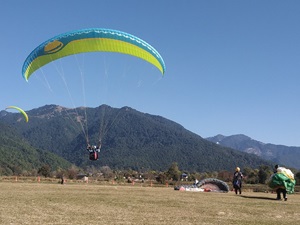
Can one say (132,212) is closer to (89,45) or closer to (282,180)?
(282,180)

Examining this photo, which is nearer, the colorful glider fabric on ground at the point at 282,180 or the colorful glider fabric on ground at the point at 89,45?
the colorful glider fabric on ground at the point at 282,180

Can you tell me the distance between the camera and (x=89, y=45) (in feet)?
81.8

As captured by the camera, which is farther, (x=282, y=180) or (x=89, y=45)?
(x=89, y=45)

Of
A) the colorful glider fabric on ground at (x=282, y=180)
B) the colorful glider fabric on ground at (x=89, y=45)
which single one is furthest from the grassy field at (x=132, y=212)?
the colorful glider fabric on ground at (x=89, y=45)

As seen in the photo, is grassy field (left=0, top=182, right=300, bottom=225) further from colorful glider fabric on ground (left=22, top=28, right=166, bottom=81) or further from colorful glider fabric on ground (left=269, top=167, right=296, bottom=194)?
colorful glider fabric on ground (left=22, top=28, right=166, bottom=81)

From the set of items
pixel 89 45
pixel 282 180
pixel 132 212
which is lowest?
pixel 132 212

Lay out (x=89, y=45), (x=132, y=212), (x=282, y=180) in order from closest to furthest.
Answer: (x=132, y=212), (x=282, y=180), (x=89, y=45)

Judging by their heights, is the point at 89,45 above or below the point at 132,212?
above

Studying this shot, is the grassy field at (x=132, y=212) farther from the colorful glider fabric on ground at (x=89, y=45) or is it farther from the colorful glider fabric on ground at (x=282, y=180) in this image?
the colorful glider fabric on ground at (x=89, y=45)

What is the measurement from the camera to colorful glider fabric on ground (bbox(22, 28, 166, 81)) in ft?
80.3

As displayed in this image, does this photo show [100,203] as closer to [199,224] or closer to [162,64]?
[199,224]

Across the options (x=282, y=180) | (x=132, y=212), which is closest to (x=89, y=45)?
(x=132, y=212)

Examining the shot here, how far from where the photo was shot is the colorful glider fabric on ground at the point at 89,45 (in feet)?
80.3

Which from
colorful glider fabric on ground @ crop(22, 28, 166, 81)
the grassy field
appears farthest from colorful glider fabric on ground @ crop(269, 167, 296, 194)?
colorful glider fabric on ground @ crop(22, 28, 166, 81)
